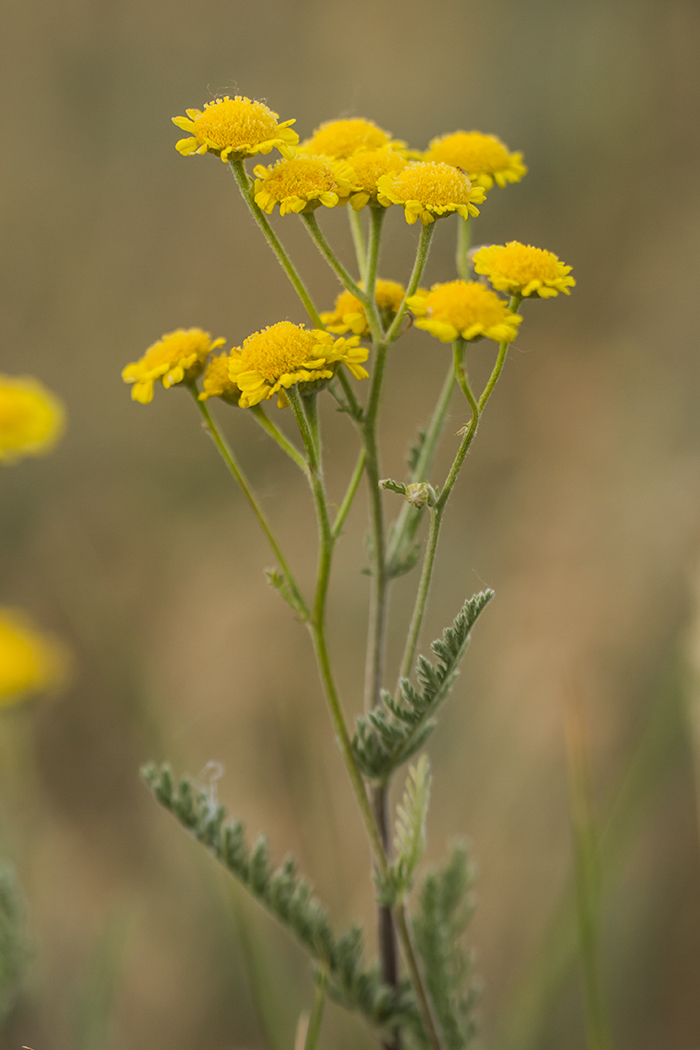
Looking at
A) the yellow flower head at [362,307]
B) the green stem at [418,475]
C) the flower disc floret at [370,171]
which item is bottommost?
the green stem at [418,475]

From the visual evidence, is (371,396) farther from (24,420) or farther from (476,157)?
(24,420)

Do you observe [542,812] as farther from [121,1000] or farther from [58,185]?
[58,185]

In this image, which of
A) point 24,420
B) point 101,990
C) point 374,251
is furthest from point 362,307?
point 101,990

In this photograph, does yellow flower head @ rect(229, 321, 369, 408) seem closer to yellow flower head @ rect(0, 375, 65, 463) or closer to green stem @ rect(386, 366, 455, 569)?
green stem @ rect(386, 366, 455, 569)

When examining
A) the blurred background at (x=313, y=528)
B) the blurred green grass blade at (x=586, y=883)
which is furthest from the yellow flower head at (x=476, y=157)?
the blurred background at (x=313, y=528)

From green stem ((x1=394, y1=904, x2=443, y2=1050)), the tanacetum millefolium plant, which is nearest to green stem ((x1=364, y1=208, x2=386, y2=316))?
the tanacetum millefolium plant

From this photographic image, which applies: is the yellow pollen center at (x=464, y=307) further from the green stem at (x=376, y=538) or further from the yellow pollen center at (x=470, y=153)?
the yellow pollen center at (x=470, y=153)
